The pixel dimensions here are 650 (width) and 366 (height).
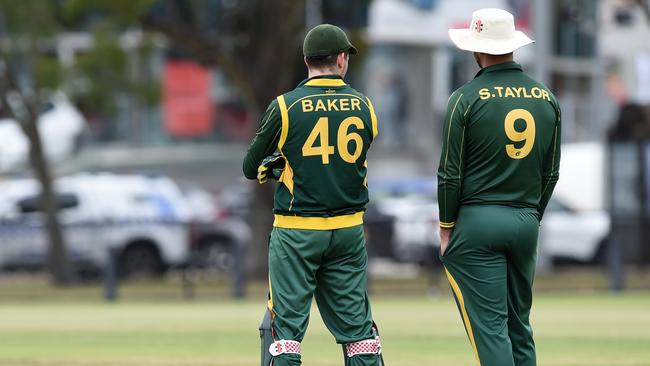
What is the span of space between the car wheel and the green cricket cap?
60.4 feet

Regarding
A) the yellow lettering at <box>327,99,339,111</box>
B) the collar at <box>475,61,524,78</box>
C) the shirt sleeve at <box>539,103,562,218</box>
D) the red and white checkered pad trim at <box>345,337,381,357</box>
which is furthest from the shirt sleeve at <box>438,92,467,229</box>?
the red and white checkered pad trim at <box>345,337,381,357</box>

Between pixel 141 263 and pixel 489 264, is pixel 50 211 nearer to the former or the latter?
pixel 141 263

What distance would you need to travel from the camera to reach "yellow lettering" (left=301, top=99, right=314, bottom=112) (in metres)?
8.62

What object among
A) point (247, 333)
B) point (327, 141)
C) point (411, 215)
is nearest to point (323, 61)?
point (327, 141)

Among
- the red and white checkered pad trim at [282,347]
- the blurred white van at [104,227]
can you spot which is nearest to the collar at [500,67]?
the red and white checkered pad trim at [282,347]

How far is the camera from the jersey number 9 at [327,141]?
862 centimetres

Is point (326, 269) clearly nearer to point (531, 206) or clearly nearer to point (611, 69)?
point (531, 206)

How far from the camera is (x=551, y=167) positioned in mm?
8641

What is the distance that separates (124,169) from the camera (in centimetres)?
4722

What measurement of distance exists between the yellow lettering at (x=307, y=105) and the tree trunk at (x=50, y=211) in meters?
18.7

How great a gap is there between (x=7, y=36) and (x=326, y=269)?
22477mm

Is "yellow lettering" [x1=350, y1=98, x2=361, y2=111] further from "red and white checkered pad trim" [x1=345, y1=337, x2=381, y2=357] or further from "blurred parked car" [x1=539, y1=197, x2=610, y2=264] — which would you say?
"blurred parked car" [x1=539, y1=197, x2=610, y2=264]

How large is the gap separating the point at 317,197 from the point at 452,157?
82 cm

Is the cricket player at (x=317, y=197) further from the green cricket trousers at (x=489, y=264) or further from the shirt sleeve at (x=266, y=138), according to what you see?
the green cricket trousers at (x=489, y=264)
